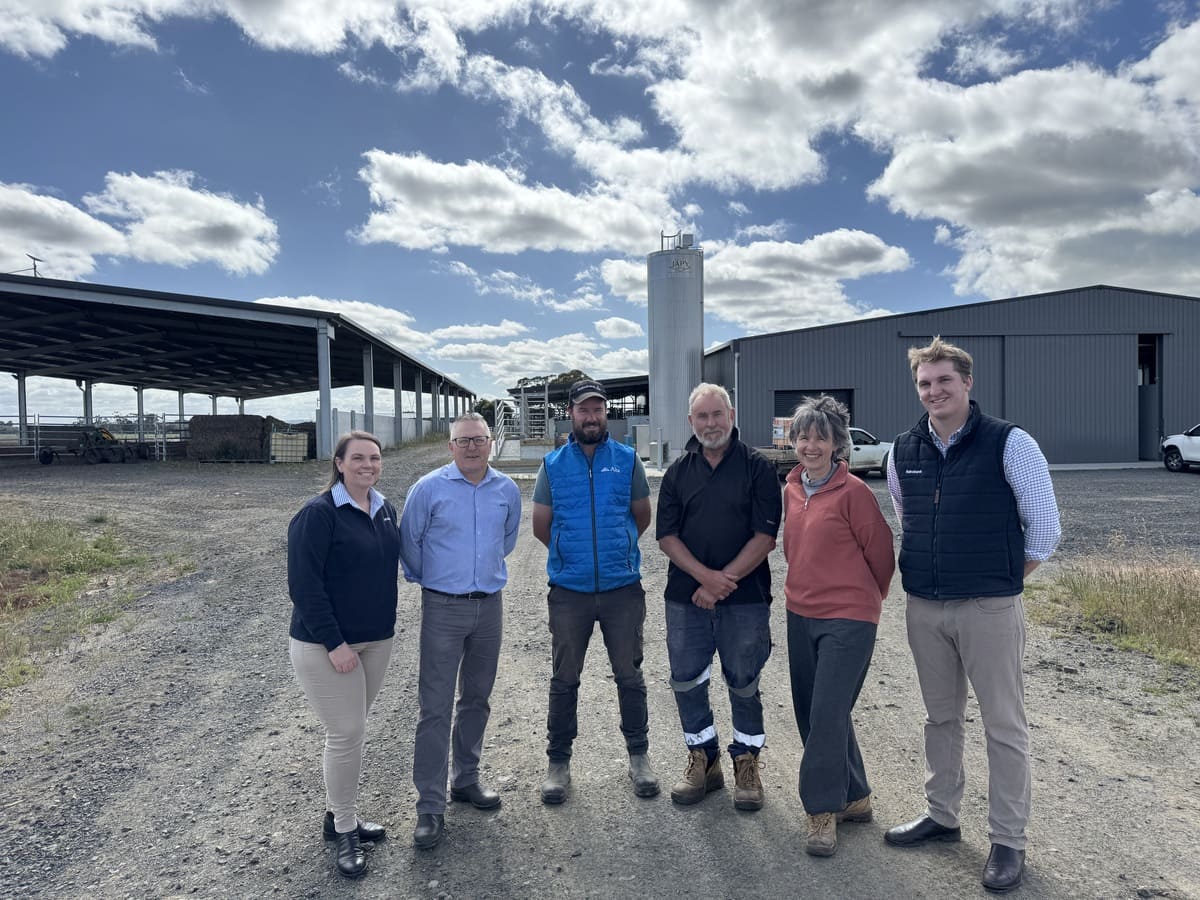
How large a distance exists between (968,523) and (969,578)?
0.22 meters

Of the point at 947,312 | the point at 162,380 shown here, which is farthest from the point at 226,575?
the point at 162,380

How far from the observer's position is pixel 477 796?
340 centimetres

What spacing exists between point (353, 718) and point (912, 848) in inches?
92.9

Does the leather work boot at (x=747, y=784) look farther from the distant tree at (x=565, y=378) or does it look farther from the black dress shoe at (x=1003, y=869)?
the distant tree at (x=565, y=378)

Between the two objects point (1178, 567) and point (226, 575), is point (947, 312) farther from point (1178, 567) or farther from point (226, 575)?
point (226, 575)

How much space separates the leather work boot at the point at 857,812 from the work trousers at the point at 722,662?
1.43ft

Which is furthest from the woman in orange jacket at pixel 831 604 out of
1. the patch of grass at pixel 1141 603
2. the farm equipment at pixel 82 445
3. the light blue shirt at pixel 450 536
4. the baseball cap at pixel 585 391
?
the farm equipment at pixel 82 445

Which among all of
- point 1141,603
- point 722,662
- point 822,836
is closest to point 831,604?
point 722,662

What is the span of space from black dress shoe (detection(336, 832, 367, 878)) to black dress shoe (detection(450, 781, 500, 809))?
545mm

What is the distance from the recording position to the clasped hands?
332cm

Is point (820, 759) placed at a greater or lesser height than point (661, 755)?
greater

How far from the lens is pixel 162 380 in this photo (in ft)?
142

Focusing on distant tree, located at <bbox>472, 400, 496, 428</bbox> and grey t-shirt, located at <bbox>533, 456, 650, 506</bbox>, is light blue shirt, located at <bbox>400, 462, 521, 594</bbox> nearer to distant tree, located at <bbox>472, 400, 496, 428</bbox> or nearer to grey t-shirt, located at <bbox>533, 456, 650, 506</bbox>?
grey t-shirt, located at <bbox>533, 456, 650, 506</bbox>

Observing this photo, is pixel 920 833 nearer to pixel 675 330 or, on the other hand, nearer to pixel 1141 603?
pixel 1141 603
